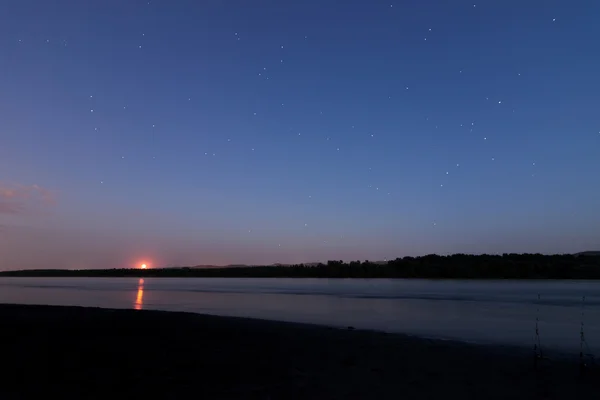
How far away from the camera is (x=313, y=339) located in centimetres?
1555

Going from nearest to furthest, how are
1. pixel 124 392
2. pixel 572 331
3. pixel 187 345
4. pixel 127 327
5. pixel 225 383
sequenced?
1. pixel 124 392
2. pixel 225 383
3. pixel 187 345
4. pixel 127 327
5. pixel 572 331

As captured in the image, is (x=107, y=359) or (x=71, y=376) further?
(x=107, y=359)

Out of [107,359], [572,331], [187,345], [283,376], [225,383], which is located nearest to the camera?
[225,383]

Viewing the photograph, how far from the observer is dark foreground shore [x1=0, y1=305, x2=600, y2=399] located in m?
8.80

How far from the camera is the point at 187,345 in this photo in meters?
13.4

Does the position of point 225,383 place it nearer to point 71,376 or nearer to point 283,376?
point 283,376

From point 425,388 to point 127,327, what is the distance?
11509 mm

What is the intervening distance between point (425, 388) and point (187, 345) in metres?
6.83

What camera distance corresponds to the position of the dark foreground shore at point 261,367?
8.80m

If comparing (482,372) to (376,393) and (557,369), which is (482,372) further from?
(376,393)

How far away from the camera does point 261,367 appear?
1077 centimetres

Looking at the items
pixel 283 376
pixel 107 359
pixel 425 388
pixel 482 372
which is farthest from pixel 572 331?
pixel 107 359

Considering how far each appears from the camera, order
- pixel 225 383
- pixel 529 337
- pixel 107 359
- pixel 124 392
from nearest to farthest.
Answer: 1. pixel 124 392
2. pixel 225 383
3. pixel 107 359
4. pixel 529 337

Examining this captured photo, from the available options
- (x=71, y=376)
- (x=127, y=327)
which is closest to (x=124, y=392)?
(x=71, y=376)
